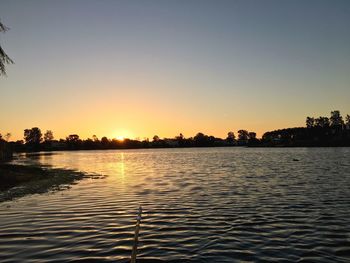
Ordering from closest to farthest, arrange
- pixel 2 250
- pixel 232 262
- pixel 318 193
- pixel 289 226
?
pixel 232 262
pixel 2 250
pixel 289 226
pixel 318 193

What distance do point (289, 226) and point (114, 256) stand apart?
28.3 feet

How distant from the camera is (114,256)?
1130 cm

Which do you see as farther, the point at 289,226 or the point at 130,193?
the point at 130,193

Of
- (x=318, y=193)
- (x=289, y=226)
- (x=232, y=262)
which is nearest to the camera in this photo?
(x=232, y=262)

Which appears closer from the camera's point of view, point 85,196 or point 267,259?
point 267,259

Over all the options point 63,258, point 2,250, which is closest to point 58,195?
point 2,250

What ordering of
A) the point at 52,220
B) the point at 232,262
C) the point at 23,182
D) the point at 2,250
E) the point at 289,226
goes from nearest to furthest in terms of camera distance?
the point at 232,262
the point at 2,250
the point at 289,226
the point at 52,220
the point at 23,182

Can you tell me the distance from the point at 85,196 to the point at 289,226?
653 inches

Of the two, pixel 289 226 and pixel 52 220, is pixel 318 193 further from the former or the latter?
pixel 52 220

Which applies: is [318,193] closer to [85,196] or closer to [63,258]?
[85,196]

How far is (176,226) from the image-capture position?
1574 cm

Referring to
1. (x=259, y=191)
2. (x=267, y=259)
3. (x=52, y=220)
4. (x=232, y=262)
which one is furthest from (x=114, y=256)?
(x=259, y=191)

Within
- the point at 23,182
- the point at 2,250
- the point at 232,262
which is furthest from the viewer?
the point at 23,182

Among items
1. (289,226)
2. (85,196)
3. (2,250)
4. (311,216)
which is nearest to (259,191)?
(311,216)
